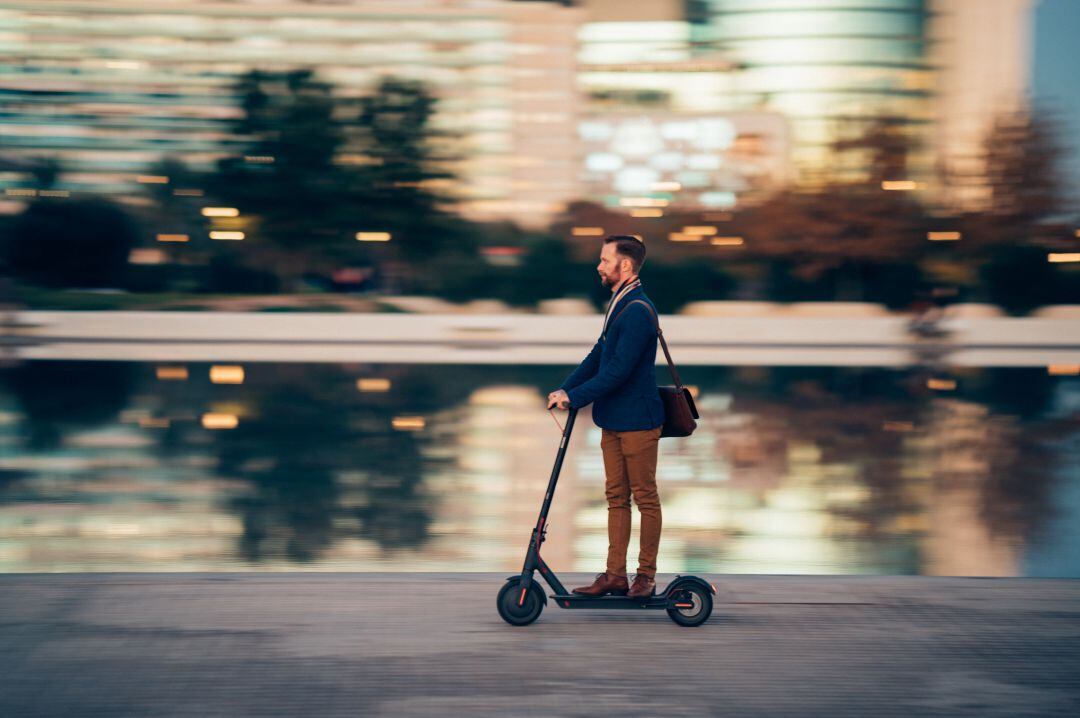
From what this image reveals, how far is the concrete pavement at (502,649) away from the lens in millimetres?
4121

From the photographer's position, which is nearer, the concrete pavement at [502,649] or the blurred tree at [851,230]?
the concrete pavement at [502,649]

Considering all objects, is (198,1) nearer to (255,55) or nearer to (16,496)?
(255,55)

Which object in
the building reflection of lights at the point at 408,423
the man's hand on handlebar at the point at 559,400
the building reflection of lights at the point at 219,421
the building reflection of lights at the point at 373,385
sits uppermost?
the man's hand on handlebar at the point at 559,400

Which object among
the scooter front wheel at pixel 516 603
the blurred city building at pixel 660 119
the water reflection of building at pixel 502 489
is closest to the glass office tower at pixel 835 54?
the blurred city building at pixel 660 119

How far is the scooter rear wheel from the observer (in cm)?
496

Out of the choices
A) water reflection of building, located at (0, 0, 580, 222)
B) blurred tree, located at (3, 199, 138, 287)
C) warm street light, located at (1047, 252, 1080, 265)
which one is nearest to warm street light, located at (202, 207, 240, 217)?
blurred tree, located at (3, 199, 138, 287)

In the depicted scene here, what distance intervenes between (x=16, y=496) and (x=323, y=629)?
5266 mm

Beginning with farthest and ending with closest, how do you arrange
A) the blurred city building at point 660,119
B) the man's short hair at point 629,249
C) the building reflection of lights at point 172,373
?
the blurred city building at point 660,119 < the building reflection of lights at point 172,373 < the man's short hair at point 629,249

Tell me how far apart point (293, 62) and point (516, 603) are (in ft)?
248

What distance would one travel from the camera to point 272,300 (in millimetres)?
43375

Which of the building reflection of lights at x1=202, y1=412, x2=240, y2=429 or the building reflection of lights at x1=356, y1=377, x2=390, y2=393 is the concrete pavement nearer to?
the building reflection of lights at x1=202, y1=412, x2=240, y2=429

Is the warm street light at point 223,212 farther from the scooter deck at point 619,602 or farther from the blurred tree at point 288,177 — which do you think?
the scooter deck at point 619,602

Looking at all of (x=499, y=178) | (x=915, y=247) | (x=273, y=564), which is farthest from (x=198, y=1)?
(x=273, y=564)

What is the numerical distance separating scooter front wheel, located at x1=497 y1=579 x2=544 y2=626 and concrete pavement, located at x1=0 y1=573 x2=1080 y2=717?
6cm
